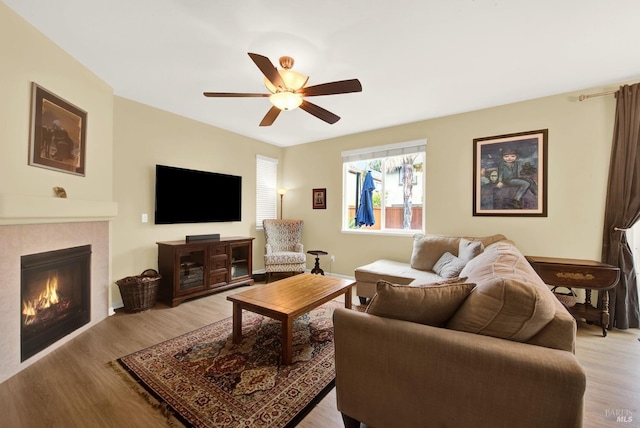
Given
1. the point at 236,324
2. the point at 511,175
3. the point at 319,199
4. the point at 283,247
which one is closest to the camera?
the point at 236,324

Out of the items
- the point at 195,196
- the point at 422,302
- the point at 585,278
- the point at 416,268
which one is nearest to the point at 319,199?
the point at 195,196

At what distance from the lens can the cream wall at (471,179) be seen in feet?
9.39

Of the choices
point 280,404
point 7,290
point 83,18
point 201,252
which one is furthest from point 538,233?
point 7,290

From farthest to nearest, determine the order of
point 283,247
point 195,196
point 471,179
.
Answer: point 283,247 → point 195,196 → point 471,179

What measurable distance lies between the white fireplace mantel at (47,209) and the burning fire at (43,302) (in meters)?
0.57

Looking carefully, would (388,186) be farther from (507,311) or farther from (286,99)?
(507,311)

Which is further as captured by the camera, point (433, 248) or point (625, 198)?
point (433, 248)

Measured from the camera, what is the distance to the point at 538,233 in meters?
3.12

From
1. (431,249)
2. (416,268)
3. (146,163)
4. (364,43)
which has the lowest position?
(416,268)

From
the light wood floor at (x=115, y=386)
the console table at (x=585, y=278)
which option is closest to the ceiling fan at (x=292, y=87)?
the light wood floor at (x=115, y=386)

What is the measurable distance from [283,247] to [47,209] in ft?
10.4

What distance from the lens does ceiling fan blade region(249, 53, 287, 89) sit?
1775 mm

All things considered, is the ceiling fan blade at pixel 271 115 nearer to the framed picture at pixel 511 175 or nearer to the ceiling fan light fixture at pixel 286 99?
the ceiling fan light fixture at pixel 286 99

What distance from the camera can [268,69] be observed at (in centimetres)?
190
